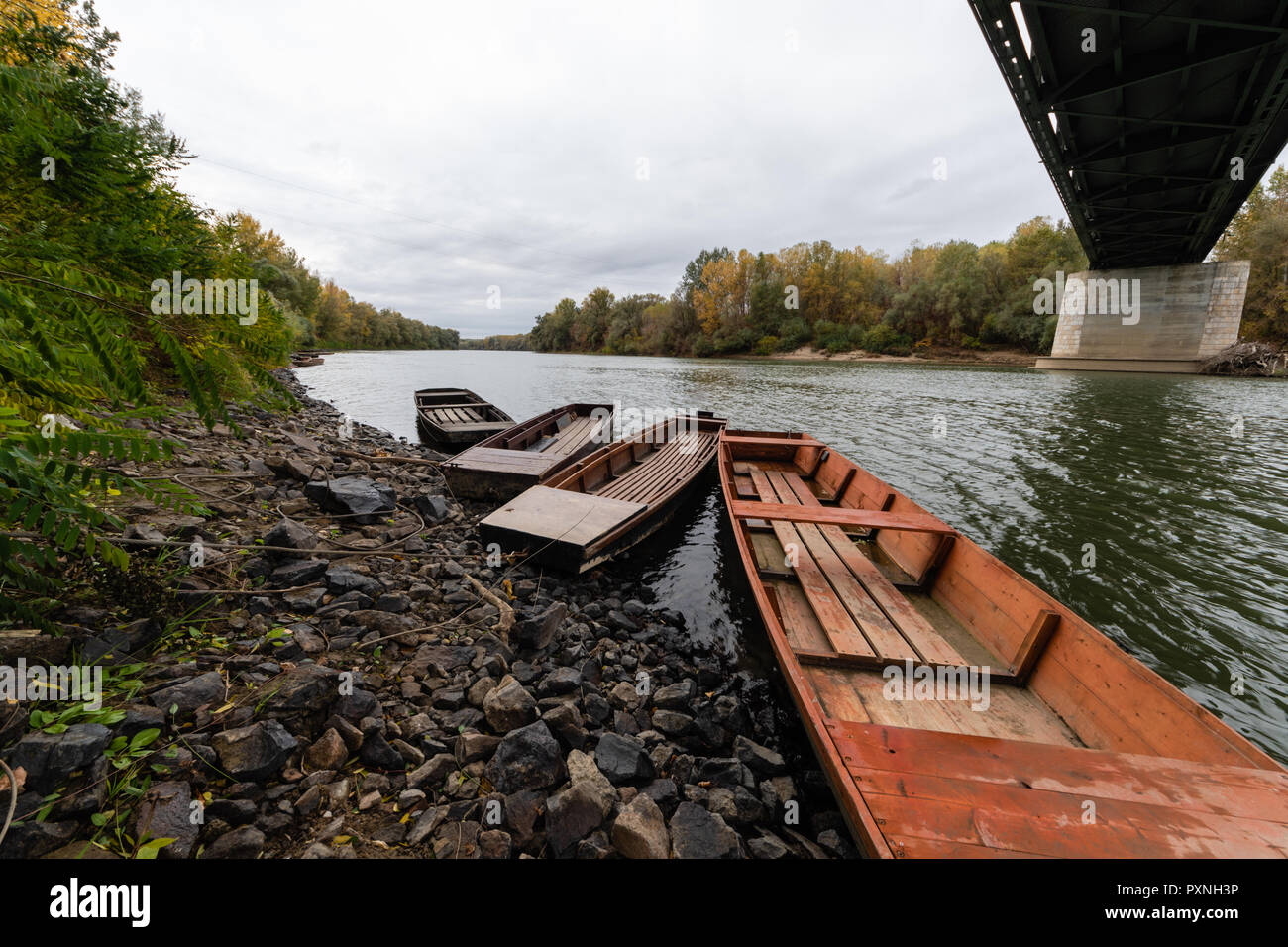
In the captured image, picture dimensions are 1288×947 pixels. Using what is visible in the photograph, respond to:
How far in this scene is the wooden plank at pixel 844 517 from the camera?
5.09m

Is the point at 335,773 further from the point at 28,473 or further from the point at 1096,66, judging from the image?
the point at 1096,66

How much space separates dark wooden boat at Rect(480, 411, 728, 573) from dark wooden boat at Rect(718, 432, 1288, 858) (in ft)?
5.09

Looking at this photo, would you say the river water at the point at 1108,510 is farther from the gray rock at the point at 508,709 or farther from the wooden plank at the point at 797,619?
the gray rock at the point at 508,709

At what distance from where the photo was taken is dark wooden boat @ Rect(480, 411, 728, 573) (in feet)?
18.5

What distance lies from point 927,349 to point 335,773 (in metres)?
62.9

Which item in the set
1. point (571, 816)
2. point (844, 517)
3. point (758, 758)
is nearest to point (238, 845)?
point (571, 816)

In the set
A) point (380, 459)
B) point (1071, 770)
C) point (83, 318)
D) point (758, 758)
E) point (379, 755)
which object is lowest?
point (758, 758)

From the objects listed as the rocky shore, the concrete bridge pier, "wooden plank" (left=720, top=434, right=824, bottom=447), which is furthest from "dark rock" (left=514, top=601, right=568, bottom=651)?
the concrete bridge pier

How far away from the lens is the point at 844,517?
5.44 meters

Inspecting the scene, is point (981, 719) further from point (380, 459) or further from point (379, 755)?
point (380, 459)

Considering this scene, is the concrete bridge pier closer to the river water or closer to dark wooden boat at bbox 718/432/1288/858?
the river water

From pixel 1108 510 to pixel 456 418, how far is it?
1610cm

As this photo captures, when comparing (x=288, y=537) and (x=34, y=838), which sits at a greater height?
(x=288, y=537)
